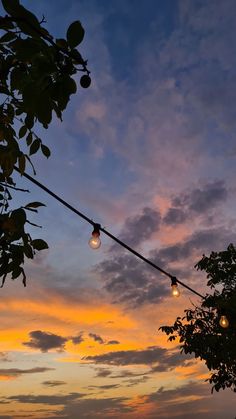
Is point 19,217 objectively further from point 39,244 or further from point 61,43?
point 61,43

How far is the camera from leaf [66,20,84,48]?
1182 mm

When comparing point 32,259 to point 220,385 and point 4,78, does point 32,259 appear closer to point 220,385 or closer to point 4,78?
point 4,78

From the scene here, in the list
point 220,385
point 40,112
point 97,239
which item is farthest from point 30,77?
point 220,385

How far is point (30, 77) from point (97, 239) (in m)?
3.92

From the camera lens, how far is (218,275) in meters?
17.9

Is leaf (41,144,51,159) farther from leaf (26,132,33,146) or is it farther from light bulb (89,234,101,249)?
light bulb (89,234,101,249)

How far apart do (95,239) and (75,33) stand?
4030mm

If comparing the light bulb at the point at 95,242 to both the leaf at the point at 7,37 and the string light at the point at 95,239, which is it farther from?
the leaf at the point at 7,37

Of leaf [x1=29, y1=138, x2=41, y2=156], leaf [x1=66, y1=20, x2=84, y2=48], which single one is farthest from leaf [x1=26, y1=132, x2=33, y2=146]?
leaf [x1=66, y1=20, x2=84, y2=48]

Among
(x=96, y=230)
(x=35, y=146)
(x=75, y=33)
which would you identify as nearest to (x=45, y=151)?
(x=35, y=146)

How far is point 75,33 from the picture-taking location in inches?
47.4

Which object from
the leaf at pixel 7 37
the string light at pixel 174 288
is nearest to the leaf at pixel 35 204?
the leaf at pixel 7 37

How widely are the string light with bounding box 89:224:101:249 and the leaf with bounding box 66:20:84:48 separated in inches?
151

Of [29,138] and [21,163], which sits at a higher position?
[29,138]
